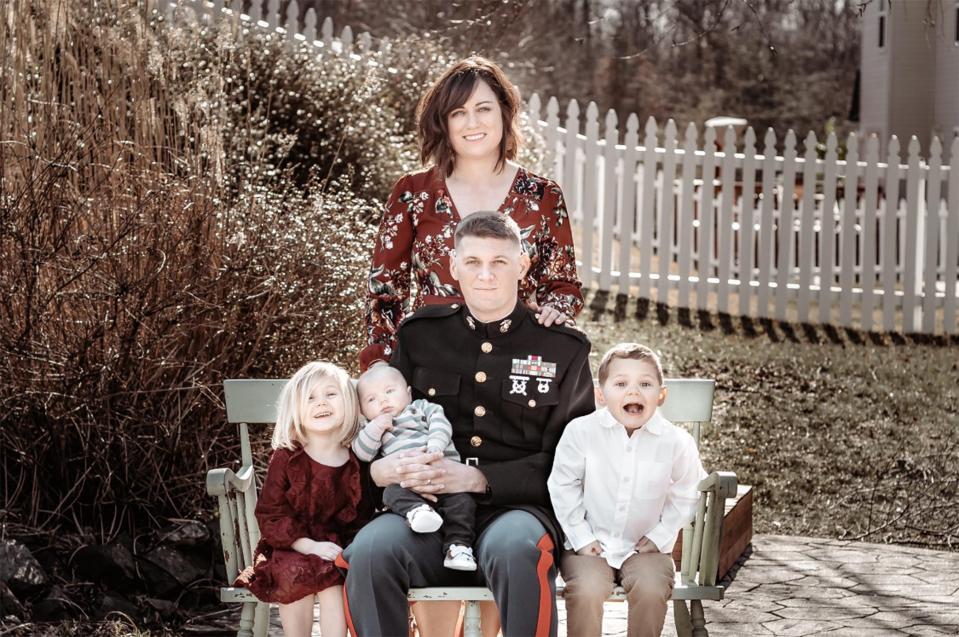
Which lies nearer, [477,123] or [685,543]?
[685,543]

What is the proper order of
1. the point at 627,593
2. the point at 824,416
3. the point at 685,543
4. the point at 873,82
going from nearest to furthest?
1. the point at 627,593
2. the point at 685,543
3. the point at 824,416
4. the point at 873,82

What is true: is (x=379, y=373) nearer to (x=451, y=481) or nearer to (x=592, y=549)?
(x=451, y=481)

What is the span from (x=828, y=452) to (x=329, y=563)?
4.60 m

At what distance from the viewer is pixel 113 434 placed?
181 inches

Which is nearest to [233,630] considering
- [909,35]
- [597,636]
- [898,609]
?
[597,636]

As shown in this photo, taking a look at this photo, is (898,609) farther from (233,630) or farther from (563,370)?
(233,630)

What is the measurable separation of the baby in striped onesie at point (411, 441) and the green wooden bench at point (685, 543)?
149 mm

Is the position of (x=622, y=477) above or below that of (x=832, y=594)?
above

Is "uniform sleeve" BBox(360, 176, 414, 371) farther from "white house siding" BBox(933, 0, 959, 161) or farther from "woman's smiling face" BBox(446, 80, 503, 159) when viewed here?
"white house siding" BBox(933, 0, 959, 161)

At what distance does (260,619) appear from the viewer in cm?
336

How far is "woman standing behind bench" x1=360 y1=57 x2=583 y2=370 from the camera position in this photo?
378 centimetres

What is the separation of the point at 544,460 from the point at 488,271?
511 mm

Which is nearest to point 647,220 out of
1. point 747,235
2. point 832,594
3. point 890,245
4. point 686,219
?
point 686,219

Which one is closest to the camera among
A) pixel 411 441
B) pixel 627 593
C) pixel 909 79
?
pixel 627 593
